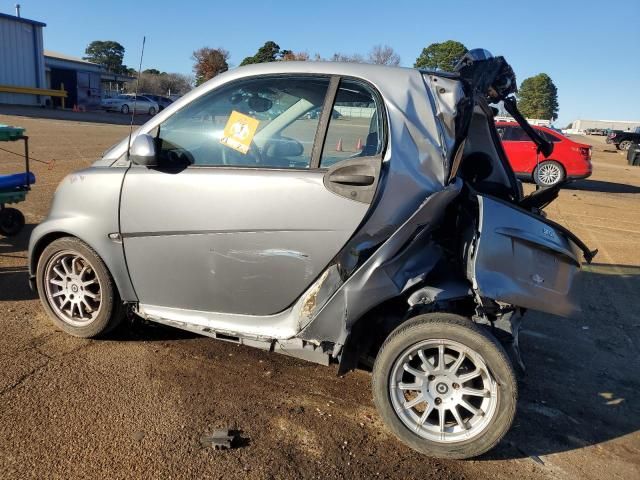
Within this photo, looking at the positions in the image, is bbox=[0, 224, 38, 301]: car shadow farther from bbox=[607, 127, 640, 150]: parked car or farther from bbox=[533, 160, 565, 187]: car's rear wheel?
bbox=[607, 127, 640, 150]: parked car

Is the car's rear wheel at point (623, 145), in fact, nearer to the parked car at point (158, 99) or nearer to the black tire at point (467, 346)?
the parked car at point (158, 99)

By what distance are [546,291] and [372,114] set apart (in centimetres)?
142

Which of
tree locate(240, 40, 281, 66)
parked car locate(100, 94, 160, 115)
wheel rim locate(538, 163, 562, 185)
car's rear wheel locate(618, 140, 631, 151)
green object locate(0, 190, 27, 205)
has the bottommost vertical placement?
parked car locate(100, 94, 160, 115)

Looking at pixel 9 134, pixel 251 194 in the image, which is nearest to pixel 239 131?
pixel 251 194

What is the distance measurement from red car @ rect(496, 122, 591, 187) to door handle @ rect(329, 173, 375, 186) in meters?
12.3

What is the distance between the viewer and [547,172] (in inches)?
562

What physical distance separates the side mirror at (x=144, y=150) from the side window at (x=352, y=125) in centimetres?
102

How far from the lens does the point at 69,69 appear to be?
153ft

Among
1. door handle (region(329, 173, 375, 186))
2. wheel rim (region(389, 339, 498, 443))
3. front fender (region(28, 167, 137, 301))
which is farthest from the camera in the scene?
front fender (region(28, 167, 137, 301))

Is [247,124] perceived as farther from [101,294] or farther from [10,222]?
[10,222]

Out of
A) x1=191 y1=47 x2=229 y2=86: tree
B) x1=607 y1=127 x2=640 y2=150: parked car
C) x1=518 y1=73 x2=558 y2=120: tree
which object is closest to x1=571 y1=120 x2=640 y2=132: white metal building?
x1=518 y1=73 x2=558 y2=120: tree

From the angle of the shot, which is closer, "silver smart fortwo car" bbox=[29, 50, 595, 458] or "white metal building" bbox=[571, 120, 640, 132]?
"silver smart fortwo car" bbox=[29, 50, 595, 458]

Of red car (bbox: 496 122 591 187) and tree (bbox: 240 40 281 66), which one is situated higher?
tree (bbox: 240 40 281 66)

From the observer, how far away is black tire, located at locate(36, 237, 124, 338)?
356 cm
